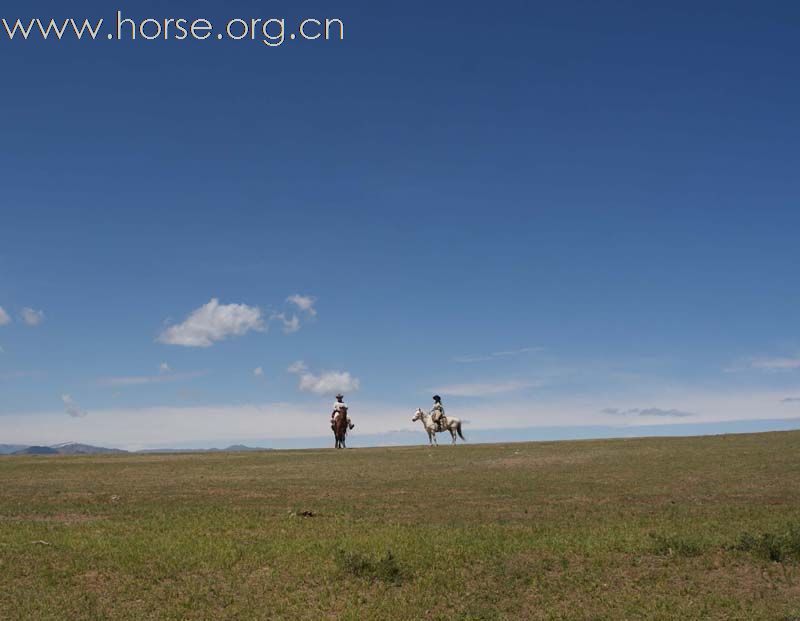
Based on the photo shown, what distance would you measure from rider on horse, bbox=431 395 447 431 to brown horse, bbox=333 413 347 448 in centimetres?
643

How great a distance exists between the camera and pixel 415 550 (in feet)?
50.8

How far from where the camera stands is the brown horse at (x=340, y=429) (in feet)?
182

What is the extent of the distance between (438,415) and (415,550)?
41018 mm

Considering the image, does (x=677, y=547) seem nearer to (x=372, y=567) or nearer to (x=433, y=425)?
(x=372, y=567)

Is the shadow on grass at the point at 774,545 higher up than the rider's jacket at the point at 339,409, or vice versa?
the rider's jacket at the point at 339,409

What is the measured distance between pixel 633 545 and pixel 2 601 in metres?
11.7

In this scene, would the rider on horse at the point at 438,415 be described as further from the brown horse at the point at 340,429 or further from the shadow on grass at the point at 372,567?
the shadow on grass at the point at 372,567

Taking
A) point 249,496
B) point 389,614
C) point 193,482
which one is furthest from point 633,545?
point 193,482

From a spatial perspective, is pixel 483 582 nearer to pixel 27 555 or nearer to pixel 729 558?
pixel 729 558

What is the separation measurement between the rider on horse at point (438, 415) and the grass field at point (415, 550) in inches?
1126

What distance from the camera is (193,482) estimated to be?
29766 millimetres

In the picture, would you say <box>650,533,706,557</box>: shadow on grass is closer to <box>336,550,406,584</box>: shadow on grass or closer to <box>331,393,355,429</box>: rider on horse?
<box>336,550,406,584</box>: shadow on grass

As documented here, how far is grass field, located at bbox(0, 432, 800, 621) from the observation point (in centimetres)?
1284

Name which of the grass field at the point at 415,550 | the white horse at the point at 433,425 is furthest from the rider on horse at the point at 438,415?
the grass field at the point at 415,550
